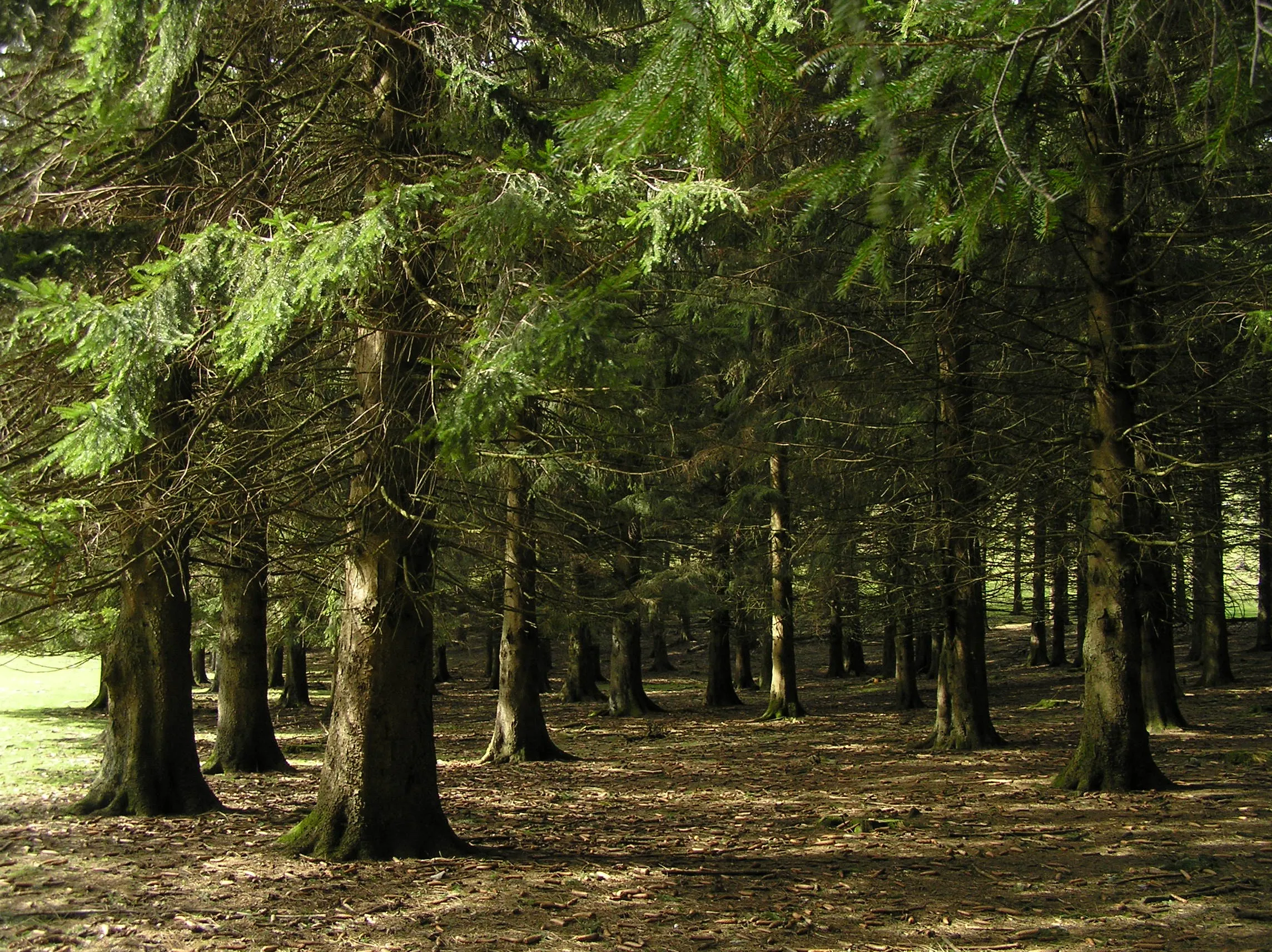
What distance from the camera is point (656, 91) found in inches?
112

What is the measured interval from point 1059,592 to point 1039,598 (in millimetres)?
9261

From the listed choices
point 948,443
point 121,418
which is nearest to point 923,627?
point 948,443

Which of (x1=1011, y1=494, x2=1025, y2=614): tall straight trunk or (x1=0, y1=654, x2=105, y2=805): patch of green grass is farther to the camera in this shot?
(x1=0, y1=654, x2=105, y2=805): patch of green grass

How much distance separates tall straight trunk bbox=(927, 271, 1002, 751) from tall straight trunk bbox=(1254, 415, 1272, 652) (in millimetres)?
2916

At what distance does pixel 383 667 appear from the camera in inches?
291

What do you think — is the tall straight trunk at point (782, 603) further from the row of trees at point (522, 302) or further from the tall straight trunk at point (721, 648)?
the row of trees at point (522, 302)

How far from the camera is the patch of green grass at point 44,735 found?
11.7 meters

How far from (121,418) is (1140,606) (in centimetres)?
1048

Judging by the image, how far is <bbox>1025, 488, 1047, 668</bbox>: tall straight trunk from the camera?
34.2 ft

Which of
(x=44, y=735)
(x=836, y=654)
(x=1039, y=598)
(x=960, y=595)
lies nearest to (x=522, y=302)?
(x=960, y=595)

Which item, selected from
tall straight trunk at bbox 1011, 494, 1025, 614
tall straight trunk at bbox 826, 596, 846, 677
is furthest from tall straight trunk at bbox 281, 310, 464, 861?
tall straight trunk at bbox 826, 596, 846, 677

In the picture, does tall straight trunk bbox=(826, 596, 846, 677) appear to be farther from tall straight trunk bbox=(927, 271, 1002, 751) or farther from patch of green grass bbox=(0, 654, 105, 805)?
patch of green grass bbox=(0, 654, 105, 805)

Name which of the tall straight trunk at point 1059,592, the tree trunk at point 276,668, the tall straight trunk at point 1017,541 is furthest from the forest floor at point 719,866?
the tree trunk at point 276,668

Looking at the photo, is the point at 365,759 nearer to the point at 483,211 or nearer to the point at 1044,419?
the point at 483,211
